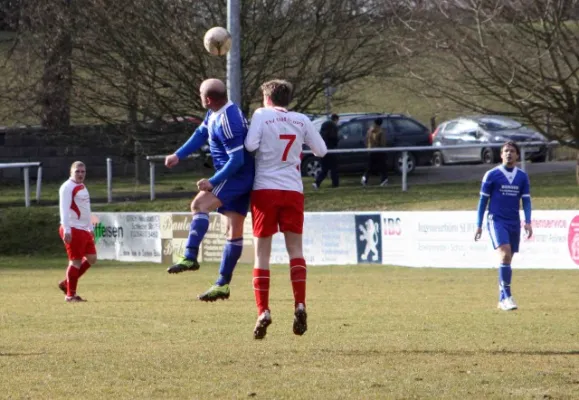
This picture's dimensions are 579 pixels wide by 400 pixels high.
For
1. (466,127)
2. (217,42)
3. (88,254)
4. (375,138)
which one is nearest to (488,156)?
(466,127)

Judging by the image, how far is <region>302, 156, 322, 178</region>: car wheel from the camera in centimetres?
3300

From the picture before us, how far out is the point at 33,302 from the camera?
1555 centimetres

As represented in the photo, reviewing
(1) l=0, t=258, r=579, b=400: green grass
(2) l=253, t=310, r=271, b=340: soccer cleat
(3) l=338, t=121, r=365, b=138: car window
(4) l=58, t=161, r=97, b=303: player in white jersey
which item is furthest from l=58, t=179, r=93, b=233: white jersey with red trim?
(3) l=338, t=121, r=365, b=138: car window

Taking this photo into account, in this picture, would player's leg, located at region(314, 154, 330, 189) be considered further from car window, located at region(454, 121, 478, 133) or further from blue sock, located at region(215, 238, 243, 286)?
blue sock, located at region(215, 238, 243, 286)

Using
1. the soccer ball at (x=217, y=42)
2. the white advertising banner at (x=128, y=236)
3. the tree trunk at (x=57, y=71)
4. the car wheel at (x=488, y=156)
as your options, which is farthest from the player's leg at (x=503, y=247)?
the car wheel at (x=488, y=156)

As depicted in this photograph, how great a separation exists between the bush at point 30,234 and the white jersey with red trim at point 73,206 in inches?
471

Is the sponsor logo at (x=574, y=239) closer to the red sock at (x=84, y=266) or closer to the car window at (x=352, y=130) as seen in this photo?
the red sock at (x=84, y=266)

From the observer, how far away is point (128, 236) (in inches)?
1043

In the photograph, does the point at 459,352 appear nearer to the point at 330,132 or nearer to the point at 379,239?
the point at 379,239

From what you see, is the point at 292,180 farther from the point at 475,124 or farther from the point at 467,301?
the point at 475,124

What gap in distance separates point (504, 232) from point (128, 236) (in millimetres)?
14088

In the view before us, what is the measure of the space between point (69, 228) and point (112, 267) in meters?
8.71

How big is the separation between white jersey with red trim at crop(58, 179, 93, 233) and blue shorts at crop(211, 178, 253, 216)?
7201 mm

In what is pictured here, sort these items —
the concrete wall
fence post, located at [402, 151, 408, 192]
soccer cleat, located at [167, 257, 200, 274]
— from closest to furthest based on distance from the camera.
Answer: soccer cleat, located at [167, 257, 200, 274]
fence post, located at [402, 151, 408, 192]
the concrete wall
